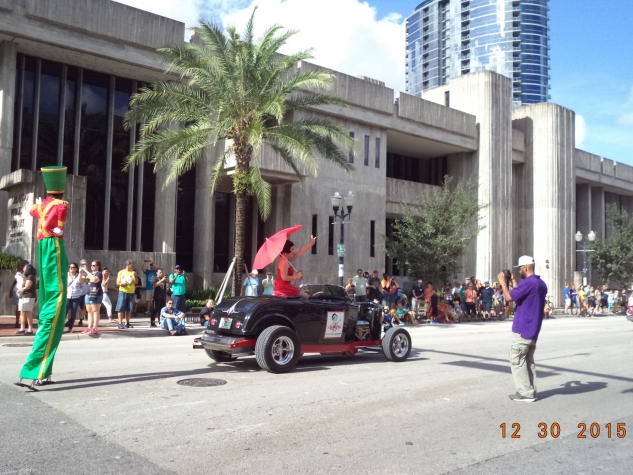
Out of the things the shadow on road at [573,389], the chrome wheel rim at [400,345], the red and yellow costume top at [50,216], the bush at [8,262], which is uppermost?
the red and yellow costume top at [50,216]

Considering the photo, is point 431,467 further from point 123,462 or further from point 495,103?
point 495,103

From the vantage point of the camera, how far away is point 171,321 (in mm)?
17172

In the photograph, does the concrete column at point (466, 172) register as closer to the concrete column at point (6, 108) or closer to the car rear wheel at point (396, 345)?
the concrete column at point (6, 108)

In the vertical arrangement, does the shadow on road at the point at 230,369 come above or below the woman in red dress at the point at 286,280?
below

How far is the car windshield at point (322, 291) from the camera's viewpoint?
10884 mm

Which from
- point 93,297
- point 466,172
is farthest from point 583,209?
point 93,297

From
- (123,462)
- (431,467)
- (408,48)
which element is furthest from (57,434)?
(408,48)

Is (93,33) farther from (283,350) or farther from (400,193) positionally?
(400,193)

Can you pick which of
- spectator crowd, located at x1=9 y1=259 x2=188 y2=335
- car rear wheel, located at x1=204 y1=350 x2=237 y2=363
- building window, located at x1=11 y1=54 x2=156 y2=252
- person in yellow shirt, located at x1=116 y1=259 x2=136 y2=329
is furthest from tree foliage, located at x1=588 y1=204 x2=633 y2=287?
car rear wheel, located at x1=204 y1=350 x2=237 y2=363

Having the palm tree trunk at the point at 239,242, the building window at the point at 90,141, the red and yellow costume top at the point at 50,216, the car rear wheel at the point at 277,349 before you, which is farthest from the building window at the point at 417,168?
the red and yellow costume top at the point at 50,216

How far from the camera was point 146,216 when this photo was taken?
2675 centimetres

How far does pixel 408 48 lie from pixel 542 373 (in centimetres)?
16957

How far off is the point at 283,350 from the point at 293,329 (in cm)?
45
